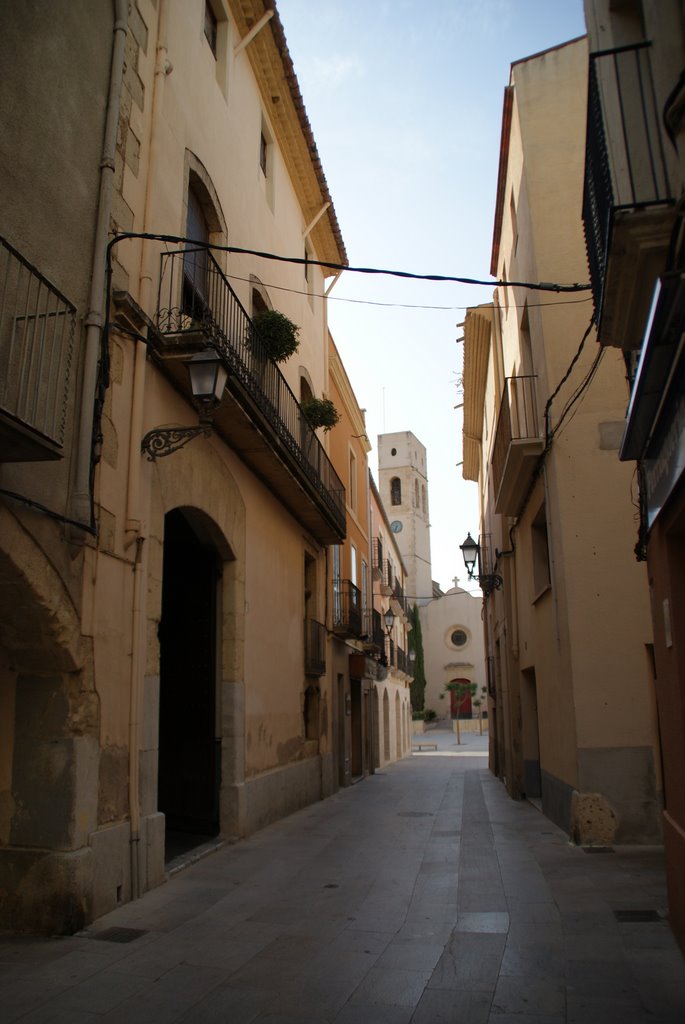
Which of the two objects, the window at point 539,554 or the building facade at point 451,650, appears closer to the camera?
the window at point 539,554

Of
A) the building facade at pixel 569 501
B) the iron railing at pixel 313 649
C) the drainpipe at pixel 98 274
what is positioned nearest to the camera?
the drainpipe at pixel 98 274

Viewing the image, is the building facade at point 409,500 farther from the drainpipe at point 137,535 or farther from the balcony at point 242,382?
the drainpipe at point 137,535

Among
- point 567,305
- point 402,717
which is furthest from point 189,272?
point 402,717

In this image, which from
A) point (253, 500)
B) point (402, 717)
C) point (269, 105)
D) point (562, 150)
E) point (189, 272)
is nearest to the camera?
point (189, 272)

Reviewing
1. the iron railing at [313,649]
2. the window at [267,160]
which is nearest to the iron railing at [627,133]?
the window at [267,160]

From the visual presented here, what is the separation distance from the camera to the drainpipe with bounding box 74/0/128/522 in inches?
237

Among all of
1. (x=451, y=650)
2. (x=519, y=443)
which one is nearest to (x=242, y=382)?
A: (x=519, y=443)

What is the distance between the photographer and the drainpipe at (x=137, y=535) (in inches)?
260

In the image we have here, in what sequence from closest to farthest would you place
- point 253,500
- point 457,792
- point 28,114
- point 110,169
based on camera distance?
point 28,114, point 110,169, point 253,500, point 457,792

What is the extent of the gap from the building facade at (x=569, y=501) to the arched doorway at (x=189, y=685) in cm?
418

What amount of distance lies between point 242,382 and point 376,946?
5.72 meters

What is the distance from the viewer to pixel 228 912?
6.12 m

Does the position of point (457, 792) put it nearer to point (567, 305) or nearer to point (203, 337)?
point (567, 305)

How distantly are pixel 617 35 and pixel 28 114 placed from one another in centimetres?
417
